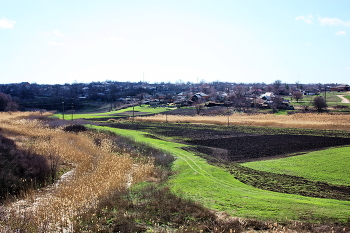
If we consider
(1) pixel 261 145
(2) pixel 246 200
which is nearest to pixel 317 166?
(2) pixel 246 200

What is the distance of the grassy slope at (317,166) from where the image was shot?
18.6 metres

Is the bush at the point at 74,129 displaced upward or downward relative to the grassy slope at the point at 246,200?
upward

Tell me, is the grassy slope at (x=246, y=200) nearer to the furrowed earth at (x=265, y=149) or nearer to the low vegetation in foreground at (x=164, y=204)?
the low vegetation in foreground at (x=164, y=204)

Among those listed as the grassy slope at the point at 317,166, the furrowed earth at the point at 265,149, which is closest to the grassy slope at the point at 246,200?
the furrowed earth at the point at 265,149

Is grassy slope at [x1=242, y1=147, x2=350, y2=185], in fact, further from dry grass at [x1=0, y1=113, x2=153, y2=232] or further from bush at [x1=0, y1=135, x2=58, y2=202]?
bush at [x1=0, y1=135, x2=58, y2=202]

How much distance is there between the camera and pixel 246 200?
1361cm

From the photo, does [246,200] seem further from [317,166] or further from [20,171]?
[20,171]

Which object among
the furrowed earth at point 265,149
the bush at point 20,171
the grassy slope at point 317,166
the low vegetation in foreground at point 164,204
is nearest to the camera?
the low vegetation in foreground at point 164,204

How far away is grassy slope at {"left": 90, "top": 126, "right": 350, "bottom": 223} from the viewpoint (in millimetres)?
11742

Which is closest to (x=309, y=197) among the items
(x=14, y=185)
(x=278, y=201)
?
(x=278, y=201)

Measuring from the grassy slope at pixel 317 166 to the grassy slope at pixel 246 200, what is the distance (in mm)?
4183

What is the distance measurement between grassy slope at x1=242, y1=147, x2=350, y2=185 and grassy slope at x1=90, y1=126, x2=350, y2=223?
418 centimetres

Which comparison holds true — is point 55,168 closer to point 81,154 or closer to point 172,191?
point 81,154

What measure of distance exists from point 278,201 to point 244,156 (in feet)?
44.3
